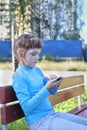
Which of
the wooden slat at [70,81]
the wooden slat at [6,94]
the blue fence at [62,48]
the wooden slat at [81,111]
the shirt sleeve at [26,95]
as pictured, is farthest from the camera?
the blue fence at [62,48]

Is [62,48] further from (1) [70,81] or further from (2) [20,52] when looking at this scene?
(2) [20,52]

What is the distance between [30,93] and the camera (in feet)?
8.38

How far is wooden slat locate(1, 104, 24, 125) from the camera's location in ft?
8.59

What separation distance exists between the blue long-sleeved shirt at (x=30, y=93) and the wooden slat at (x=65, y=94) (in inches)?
32.3

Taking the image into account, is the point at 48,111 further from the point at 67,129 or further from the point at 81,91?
the point at 81,91

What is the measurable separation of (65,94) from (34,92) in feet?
4.31

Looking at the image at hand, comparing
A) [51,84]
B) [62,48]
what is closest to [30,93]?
[51,84]

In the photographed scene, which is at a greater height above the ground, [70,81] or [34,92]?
[34,92]

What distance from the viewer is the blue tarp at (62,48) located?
47.0 feet

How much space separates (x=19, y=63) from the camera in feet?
8.84

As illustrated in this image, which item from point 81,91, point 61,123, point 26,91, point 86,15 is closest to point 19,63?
point 26,91

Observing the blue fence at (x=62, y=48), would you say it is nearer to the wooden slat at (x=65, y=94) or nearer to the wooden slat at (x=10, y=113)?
the wooden slat at (x=65, y=94)

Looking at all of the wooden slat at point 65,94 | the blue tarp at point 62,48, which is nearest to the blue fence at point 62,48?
the blue tarp at point 62,48

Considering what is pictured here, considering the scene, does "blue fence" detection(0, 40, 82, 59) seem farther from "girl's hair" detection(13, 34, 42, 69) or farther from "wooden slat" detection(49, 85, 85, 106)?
"girl's hair" detection(13, 34, 42, 69)
